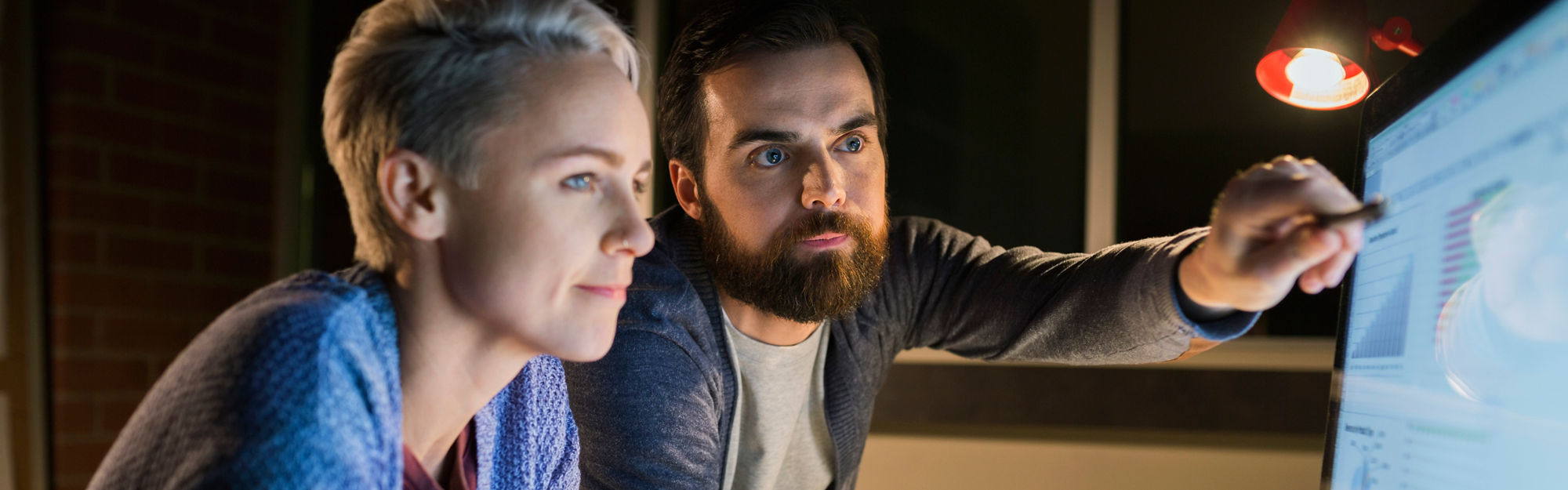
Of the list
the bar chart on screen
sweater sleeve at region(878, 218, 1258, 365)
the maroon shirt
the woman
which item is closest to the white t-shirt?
sweater sleeve at region(878, 218, 1258, 365)

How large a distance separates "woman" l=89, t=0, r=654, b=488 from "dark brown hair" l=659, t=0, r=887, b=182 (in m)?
0.46

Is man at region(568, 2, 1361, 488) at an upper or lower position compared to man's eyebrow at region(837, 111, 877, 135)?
lower

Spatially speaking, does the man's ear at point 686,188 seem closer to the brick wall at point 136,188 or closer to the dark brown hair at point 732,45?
the dark brown hair at point 732,45

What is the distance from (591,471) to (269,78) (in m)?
1.94

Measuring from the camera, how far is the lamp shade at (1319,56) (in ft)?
3.04

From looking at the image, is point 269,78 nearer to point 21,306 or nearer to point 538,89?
point 21,306

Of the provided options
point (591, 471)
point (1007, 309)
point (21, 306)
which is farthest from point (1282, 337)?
point (21, 306)

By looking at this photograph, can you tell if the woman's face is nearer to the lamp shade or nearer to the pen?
the pen

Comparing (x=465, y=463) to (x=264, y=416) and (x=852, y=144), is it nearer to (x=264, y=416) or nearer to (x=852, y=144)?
(x=264, y=416)

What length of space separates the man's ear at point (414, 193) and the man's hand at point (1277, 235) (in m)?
0.58

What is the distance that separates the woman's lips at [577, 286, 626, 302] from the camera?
2.63 feet

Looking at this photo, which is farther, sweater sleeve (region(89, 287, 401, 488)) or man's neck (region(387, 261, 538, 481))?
man's neck (region(387, 261, 538, 481))

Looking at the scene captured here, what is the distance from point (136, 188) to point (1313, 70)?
7.43 ft

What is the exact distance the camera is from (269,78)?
2.65 m
